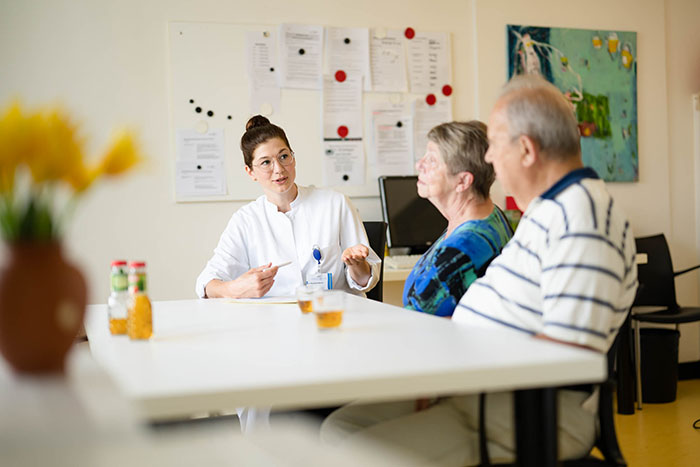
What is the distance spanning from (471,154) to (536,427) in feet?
3.52

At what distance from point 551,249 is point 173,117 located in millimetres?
2833

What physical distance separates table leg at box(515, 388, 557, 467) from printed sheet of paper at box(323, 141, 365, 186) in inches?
116

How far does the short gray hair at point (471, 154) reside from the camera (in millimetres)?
2150

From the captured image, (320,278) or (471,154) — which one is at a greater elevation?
(471,154)

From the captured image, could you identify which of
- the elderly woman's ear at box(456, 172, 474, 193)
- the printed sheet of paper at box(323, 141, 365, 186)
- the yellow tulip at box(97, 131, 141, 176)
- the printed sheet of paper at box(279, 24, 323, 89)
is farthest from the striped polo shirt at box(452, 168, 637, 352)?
the printed sheet of paper at box(279, 24, 323, 89)

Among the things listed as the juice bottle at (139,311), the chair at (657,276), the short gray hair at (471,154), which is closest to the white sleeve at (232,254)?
the short gray hair at (471,154)

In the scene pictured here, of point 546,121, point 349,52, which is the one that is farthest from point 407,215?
point 546,121

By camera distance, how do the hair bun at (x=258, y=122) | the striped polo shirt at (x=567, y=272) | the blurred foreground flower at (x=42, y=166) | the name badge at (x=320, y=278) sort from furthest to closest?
the hair bun at (x=258, y=122)
the name badge at (x=320, y=278)
the striped polo shirt at (x=567, y=272)
the blurred foreground flower at (x=42, y=166)

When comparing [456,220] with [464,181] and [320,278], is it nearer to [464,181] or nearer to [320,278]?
[464,181]

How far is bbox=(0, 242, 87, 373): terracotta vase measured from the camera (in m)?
0.99

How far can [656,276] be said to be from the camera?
440 cm

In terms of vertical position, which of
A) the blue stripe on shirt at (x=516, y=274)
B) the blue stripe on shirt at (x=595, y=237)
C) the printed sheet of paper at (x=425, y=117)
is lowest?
the blue stripe on shirt at (x=516, y=274)

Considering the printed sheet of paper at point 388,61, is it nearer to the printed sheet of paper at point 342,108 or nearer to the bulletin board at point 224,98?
the printed sheet of paper at point 342,108

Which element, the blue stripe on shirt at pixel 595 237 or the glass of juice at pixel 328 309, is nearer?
the blue stripe on shirt at pixel 595 237
